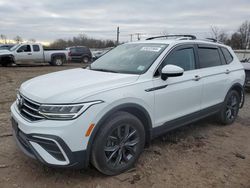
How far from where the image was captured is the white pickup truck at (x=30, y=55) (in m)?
18.3

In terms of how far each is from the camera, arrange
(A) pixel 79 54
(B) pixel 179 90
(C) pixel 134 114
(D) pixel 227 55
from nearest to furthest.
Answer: (C) pixel 134 114
(B) pixel 179 90
(D) pixel 227 55
(A) pixel 79 54

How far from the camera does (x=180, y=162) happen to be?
11.9ft

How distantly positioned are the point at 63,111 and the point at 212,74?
120 inches

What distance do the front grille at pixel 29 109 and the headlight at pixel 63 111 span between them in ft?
0.38

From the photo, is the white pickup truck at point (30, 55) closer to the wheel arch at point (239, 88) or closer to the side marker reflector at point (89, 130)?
the wheel arch at point (239, 88)

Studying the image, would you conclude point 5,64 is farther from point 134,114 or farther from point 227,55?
point 134,114

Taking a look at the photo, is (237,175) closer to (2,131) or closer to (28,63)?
(2,131)

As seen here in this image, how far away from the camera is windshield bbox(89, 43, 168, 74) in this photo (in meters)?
3.70

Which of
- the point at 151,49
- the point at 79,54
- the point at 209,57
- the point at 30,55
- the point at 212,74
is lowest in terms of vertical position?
the point at 79,54

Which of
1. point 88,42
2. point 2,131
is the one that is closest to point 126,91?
point 2,131

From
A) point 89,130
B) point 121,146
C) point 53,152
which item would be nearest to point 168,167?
point 121,146

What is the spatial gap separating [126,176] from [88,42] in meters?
62.8

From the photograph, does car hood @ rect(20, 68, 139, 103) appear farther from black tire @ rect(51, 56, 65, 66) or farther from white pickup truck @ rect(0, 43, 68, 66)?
black tire @ rect(51, 56, 65, 66)

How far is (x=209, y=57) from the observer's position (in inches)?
187
